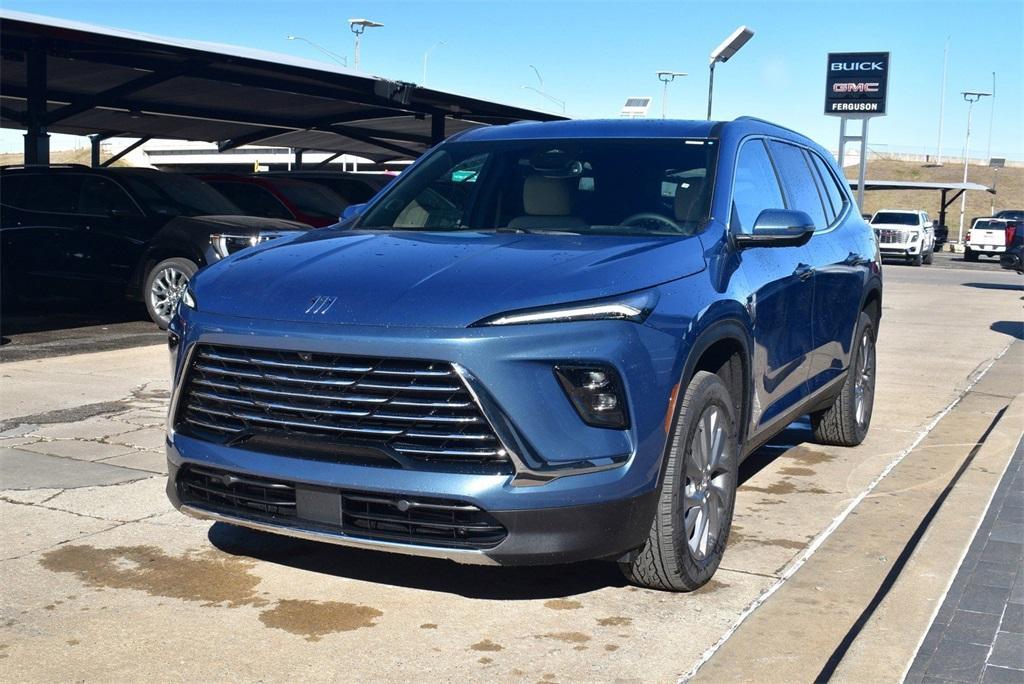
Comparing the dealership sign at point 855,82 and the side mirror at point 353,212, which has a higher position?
Answer: the dealership sign at point 855,82

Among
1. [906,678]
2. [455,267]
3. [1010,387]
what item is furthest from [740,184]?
[1010,387]

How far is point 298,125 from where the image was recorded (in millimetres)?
25781

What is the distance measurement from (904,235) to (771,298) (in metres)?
34.6

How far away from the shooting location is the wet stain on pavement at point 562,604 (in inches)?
179

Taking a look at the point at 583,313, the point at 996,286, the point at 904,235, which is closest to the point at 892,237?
the point at 904,235

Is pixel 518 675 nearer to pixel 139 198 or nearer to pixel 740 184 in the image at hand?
pixel 740 184

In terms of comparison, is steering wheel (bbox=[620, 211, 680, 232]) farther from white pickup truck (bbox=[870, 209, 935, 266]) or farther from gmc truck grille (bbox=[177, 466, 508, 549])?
white pickup truck (bbox=[870, 209, 935, 266])

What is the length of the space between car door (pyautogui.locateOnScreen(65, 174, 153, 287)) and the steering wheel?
9.79m

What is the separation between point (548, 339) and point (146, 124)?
25.0 metres

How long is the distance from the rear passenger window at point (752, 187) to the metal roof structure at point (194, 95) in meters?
8.93

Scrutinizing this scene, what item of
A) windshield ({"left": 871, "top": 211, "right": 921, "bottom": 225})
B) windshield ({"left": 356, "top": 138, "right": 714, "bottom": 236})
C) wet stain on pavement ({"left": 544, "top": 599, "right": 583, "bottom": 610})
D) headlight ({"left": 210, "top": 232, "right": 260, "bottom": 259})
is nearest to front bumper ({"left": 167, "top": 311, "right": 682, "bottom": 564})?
wet stain on pavement ({"left": 544, "top": 599, "right": 583, "bottom": 610})

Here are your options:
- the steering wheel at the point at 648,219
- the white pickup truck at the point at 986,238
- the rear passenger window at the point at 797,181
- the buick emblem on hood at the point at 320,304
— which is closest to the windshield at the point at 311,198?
the rear passenger window at the point at 797,181

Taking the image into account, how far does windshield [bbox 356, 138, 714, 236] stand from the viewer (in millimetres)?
5203

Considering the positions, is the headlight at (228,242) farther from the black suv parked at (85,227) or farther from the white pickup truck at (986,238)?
the white pickup truck at (986,238)
